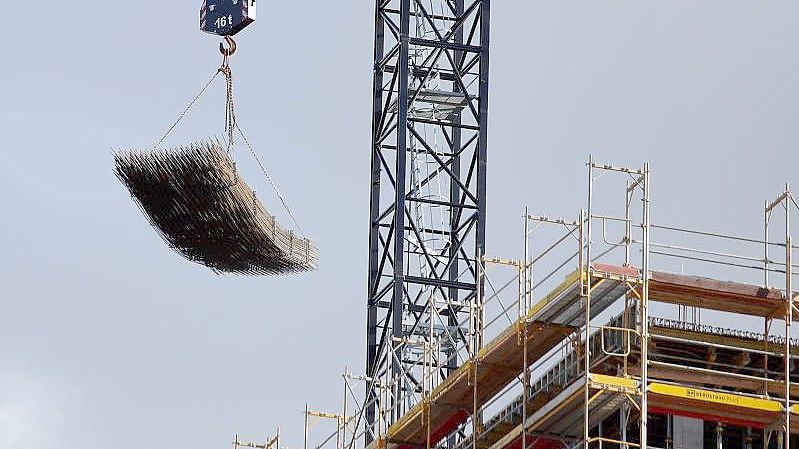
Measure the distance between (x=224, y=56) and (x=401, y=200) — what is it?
28.4 feet

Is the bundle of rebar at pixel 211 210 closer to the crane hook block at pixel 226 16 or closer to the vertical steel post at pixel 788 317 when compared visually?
the crane hook block at pixel 226 16

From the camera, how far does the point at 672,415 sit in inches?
2205

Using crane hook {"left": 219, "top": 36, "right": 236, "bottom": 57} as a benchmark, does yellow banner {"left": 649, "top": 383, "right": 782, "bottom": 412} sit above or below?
below

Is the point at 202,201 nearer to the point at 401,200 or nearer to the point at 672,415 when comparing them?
the point at 401,200

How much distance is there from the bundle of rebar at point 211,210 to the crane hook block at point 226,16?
9.05 ft

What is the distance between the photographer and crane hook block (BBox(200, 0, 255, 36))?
228 ft

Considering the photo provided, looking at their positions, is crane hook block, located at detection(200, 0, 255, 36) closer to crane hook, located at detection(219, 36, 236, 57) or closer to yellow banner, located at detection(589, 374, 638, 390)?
crane hook, located at detection(219, 36, 236, 57)

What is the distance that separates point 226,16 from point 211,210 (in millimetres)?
4713

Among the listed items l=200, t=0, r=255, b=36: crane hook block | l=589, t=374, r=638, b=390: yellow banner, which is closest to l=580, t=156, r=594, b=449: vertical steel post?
l=589, t=374, r=638, b=390: yellow banner

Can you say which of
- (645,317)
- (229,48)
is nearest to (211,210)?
(229,48)

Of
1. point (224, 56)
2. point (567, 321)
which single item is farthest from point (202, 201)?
point (567, 321)

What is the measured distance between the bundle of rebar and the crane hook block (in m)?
2.76

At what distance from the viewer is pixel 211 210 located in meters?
71.2

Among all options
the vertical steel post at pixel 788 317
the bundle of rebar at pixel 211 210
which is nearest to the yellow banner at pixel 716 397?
the vertical steel post at pixel 788 317
